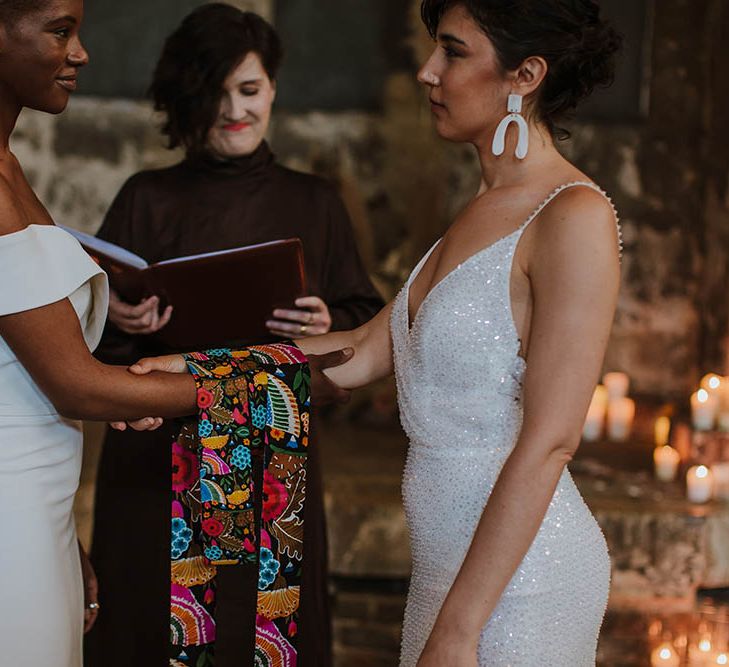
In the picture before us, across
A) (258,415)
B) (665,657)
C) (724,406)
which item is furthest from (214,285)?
(724,406)

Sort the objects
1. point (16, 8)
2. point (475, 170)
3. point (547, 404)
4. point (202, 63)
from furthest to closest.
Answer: point (475, 170) < point (202, 63) < point (16, 8) < point (547, 404)

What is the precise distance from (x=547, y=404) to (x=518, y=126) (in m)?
0.48

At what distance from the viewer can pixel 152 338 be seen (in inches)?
109

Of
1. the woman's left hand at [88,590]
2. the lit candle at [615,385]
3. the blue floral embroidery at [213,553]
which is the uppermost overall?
the blue floral embroidery at [213,553]

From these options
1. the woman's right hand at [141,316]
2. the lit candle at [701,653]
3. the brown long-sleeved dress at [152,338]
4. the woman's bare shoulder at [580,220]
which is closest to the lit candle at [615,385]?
the lit candle at [701,653]

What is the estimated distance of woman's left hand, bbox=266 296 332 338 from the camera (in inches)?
104

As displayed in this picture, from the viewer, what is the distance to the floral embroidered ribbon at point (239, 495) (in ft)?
6.38

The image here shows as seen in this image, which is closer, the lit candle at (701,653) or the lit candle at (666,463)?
the lit candle at (701,653)

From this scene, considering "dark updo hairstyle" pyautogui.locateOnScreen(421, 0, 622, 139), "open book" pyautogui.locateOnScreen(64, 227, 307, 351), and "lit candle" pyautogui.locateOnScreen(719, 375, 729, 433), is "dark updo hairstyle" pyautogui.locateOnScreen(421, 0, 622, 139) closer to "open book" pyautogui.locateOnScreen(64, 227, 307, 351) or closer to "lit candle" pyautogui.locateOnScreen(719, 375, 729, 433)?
"open book" pyautogui.locateOnScreen(64, 227, 307, 351)

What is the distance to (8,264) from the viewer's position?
67.2 inches

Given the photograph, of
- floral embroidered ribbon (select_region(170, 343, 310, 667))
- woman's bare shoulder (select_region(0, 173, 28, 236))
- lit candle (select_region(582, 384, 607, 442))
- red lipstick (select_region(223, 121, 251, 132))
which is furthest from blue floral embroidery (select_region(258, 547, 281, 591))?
lit candle (select_region(582, 384, 607, 442))

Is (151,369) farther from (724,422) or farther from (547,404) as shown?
(724,422)

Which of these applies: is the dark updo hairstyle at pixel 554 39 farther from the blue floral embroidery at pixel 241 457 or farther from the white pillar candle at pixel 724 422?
the white pillar candle at pixel 724 422

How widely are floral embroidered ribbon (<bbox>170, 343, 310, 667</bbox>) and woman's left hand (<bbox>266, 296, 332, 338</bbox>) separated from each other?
0.62 metres
